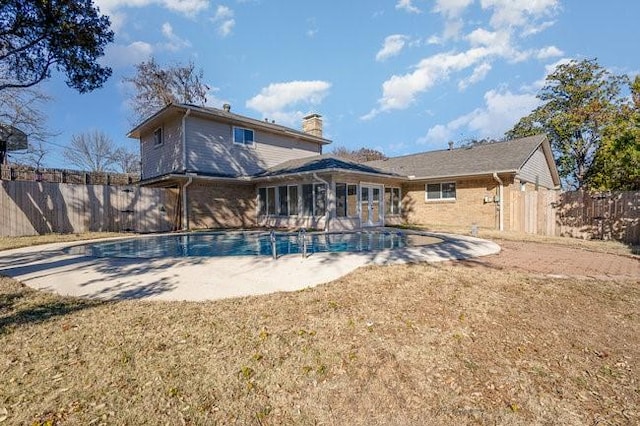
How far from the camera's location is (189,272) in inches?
238

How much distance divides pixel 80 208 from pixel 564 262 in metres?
17.1

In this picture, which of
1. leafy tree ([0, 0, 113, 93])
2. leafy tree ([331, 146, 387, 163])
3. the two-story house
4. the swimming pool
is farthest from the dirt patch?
leafy tree ([331, 146, 387, 163])

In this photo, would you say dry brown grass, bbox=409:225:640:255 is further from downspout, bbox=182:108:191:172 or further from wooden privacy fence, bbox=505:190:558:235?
downspout, bbox=182:108:191:172

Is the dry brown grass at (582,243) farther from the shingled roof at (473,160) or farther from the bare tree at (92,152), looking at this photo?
the bare tree at (92,152)

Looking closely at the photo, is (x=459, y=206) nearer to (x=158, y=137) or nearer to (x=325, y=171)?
(x=325, y=171)

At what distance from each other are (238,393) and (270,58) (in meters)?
18.8

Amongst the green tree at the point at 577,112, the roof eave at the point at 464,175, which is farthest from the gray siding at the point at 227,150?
the green tree at the point at 577,112

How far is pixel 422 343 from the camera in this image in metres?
3.27

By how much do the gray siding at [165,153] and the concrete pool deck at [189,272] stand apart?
324 inches

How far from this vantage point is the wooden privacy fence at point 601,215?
11.8 m

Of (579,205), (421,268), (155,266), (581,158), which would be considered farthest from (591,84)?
(155,266)

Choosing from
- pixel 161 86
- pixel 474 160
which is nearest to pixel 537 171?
pixel 474 160

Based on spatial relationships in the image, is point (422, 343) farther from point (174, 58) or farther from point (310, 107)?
point (174, 58)

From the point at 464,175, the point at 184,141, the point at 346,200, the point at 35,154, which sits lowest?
the point at 346,200
